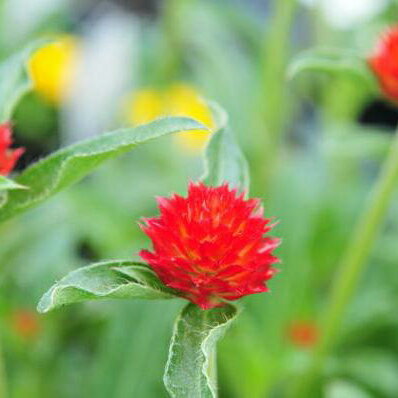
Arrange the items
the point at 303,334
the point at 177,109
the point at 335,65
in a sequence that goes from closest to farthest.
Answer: the point at 335,65, the point at 303,334, the point at 177,109

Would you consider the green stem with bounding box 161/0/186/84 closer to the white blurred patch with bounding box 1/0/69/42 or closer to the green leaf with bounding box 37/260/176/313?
the white blurred patch with bounding box 1/0/69/42

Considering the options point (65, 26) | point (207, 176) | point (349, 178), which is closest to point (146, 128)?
point (207, 176)

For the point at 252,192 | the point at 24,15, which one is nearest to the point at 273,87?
the point at 252,192

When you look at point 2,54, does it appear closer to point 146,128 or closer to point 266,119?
point 266,119

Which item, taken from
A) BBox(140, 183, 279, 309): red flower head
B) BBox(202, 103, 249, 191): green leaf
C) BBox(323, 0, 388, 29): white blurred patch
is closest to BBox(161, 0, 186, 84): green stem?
BBox(323, 0, 388, 29): white blurred patch

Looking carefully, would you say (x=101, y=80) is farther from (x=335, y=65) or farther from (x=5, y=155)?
(x=5, y=155)

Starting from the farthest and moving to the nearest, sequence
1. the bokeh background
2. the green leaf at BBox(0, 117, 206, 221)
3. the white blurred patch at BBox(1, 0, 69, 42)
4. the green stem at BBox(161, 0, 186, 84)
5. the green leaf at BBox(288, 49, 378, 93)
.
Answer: the white blurred patch at BBox(1, 0, 69, 42) < the green stem at BBox(161, 0, 186, 84) < the bokeh background < the green leaf at BBox(288, 49, 378, 93) < the green leaf at BBox(0, 117, 206, 221)

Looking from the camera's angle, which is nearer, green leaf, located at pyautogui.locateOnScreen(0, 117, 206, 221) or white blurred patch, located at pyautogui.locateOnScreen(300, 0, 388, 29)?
green leaf, located at pyautogui.locateOnScreen(0, 117, 206, 221)
